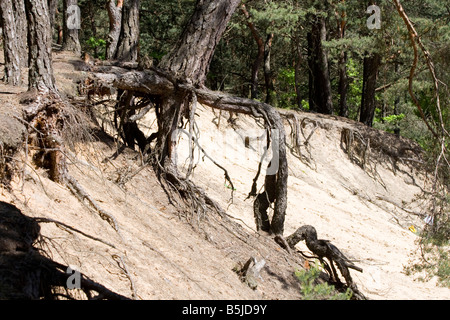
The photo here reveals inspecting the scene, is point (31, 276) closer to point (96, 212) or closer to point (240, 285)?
point (96, 212)

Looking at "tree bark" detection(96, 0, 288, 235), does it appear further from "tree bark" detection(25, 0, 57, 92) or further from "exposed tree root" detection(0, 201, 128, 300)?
"exposed tree root" detection(0, 201, 128, 300)

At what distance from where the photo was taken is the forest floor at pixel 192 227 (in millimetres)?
5422

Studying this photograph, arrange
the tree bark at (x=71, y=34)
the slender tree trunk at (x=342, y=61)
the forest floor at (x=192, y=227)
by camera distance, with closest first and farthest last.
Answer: the forest floor at (x=192, y=227) → the tree bark at (x=71, y=34) → the slender tree trunk at (x=342, y=61)

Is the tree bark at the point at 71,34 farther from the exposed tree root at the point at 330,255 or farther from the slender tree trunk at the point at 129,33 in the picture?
the exposed tree root at the point at 330,255

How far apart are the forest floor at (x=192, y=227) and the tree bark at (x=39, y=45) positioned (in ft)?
1.24

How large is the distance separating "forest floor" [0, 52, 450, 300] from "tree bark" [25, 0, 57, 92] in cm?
38

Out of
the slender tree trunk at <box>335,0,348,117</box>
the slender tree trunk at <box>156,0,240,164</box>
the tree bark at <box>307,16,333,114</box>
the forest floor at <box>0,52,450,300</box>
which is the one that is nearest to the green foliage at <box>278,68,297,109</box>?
the tree bark at <box>307,16,333,114</box>

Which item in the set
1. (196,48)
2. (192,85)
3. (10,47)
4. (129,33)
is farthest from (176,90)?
Result: (129,33)

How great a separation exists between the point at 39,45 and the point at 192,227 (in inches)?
127

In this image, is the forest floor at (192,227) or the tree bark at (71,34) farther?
the tree bark at (71,34)

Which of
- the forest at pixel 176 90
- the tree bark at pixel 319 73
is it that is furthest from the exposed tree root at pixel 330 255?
the tree bark at pixel 319 73

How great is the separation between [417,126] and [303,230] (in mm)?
14871

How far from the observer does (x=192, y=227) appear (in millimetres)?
7934

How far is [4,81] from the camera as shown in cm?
873
